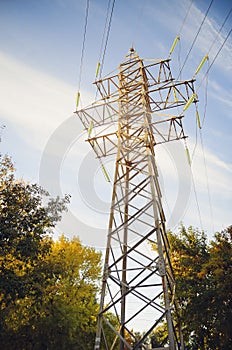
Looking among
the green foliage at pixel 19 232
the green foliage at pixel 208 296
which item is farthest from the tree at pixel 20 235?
the green foliage at pixel 208 296

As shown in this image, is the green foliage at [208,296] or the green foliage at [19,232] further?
the green foliage at [208,296]

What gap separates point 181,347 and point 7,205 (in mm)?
9205

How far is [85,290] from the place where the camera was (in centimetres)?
1733

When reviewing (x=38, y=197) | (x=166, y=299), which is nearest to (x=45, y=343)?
(x=38, y=197)

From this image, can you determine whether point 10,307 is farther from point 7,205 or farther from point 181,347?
point 181,347

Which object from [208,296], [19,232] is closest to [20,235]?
[19,232]

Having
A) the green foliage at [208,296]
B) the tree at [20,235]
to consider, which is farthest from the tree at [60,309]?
the green foliage at [208,296]

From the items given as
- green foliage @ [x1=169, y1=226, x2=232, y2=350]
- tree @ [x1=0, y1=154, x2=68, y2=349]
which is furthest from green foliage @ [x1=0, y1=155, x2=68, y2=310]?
green foliage @ [x1=169, y1=226, x2=232, y2=350]

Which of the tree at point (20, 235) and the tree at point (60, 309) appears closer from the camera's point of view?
the tree at point (20, 235)

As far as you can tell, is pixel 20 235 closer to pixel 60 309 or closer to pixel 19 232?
pixel 19 232

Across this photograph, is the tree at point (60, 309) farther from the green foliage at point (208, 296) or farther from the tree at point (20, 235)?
the green foliage at point (208, 296)

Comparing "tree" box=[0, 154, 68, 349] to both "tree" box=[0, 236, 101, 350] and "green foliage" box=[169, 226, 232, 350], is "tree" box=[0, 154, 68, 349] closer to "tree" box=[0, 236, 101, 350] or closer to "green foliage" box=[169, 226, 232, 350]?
"tree" box=[0, 236, 101, 350]

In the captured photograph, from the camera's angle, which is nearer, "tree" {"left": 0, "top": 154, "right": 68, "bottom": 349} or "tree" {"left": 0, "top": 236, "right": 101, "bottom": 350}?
"tree" {"left": 0, "top": 154, "right": 68, "bottom": 349}

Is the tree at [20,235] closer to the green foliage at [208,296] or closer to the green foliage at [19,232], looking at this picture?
the green foliage at [19,232]
